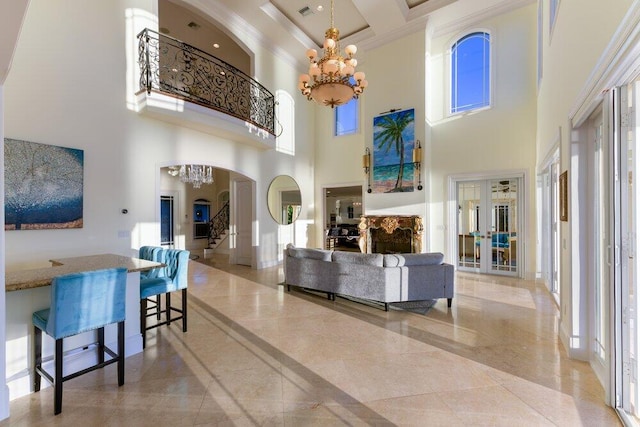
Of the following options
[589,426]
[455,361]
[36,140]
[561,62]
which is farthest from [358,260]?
[36,140]

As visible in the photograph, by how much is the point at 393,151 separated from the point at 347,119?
7.37ft

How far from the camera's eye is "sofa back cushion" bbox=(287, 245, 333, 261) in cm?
512

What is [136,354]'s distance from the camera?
3.13 meters

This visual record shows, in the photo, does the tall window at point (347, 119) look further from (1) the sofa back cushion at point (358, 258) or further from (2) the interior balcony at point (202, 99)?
(1) the sofa back cushion at point (358, 258)

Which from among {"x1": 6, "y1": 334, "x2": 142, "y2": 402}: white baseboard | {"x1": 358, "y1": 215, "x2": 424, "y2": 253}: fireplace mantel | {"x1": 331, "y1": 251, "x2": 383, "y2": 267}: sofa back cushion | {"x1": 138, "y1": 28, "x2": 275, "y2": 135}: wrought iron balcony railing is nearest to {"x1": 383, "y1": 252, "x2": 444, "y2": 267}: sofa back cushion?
{"x1": 331, "y1": 251, "x2": 383, "y2": 267}: sofa back cushion

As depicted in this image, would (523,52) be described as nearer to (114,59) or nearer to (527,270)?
(527,270)

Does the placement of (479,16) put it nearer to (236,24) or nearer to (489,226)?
(489,226)

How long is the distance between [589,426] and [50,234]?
20.1 ft

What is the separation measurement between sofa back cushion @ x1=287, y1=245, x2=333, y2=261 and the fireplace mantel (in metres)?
3.08

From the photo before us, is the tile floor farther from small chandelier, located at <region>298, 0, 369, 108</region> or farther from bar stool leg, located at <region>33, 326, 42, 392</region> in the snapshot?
small chandelier, located at <region>298, 0, 369, 108</region>

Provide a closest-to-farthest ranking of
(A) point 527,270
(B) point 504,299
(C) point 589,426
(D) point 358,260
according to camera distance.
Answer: (C) point 589,426 → (D) point 358,260 → (B) point 504,299 → (A) point 527,270

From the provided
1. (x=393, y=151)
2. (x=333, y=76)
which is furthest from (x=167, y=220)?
(x=333, y=76)

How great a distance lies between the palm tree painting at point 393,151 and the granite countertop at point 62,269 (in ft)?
20.0

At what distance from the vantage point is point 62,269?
2879mm
